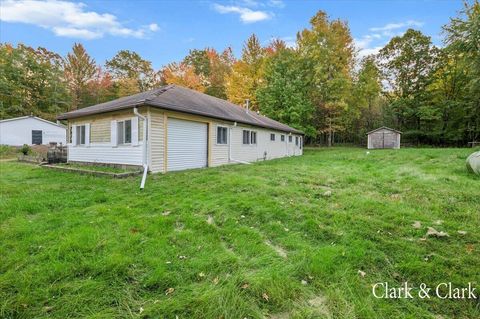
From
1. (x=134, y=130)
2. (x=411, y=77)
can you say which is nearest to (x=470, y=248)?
(x=134, y=130)

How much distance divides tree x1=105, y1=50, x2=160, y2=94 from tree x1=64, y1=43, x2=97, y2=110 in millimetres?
2305

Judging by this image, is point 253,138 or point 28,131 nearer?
point 253,138

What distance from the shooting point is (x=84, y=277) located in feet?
8.60

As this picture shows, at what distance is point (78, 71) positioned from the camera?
3181 centimetres

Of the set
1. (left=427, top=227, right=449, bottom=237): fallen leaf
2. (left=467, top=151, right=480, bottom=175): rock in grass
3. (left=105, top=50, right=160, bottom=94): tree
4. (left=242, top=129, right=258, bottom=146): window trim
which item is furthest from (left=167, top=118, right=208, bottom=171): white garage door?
(left=105, top=50, right=160, bottom=94): tree

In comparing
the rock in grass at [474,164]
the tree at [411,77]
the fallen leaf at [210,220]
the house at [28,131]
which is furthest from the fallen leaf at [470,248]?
the tree at [411,77]

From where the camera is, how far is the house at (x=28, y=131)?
19.6 meters

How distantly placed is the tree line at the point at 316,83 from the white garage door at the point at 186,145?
45.5 feet

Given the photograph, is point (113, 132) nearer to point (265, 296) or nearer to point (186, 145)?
point (186, 145)

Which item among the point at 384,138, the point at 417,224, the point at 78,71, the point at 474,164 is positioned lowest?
the point at 417,224

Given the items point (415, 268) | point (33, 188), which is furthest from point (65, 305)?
point (33, 188)

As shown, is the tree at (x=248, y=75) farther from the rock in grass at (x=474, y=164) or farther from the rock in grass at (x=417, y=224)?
the rock in grass at (x=417, y=224)

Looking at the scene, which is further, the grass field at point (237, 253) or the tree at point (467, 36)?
Result: the tree at point (467, 36)

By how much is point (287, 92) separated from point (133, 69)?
2167cm
